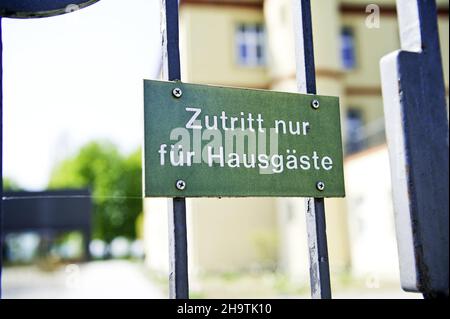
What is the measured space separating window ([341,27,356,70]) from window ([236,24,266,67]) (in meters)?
2.72

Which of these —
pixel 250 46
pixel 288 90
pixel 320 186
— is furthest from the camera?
pixel 250 46

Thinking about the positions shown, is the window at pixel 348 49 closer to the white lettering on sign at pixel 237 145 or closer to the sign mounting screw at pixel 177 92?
the white lettering on sign at pixel 237 145

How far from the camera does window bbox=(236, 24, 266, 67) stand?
17641 mm

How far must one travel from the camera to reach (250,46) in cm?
1780

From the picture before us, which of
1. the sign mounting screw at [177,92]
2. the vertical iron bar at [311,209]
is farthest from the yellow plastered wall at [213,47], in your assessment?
the sign mounting screw at [177,92]

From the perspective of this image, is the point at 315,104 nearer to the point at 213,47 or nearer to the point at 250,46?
the point at 213,47

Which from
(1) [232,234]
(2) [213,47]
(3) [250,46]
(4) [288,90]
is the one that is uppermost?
(3) [250,46]

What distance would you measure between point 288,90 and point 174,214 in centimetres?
1416

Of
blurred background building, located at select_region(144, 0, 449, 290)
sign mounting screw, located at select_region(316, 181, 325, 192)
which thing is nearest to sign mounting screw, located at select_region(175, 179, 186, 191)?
sign mounting screw, located at select_region(316, 181, 325, 192)

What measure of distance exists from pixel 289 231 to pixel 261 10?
293 inches

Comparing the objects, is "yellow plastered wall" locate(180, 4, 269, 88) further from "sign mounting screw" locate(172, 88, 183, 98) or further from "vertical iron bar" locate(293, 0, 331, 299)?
"sign mounting screw" locate(172, 88, 183, 98)

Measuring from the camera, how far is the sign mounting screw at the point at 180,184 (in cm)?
175

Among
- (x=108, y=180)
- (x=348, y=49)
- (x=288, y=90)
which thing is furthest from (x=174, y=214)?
(x=108, y=180)

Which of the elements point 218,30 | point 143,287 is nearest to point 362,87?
point 218,30
